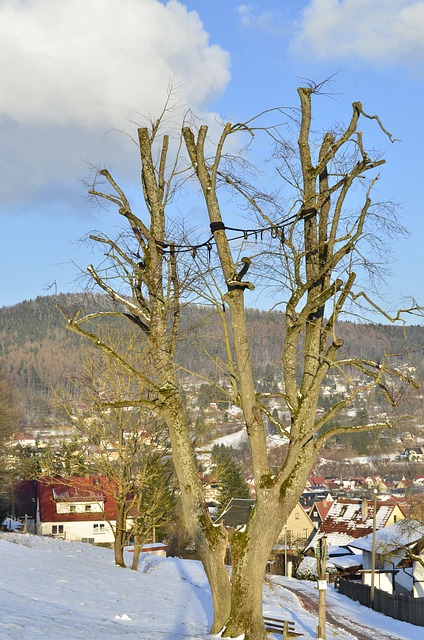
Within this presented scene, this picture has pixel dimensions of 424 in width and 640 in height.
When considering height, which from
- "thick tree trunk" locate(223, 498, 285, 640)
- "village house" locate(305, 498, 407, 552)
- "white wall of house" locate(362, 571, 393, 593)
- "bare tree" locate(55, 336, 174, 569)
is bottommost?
"white wall of house" locate(362, 571, 393, 593)

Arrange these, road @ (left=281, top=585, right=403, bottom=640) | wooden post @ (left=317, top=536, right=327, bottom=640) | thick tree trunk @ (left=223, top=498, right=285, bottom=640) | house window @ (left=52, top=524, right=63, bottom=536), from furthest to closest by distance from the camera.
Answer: house window @ (left=52, top=524, right=63, bottom=536)
road @ (left=281, top=585, right=403, bottom=640)
wooden post @ (left=317, top=536, right=327, bottom=640)
thick tree trunk @ (left=223, top=498, right=285, bottom=640)

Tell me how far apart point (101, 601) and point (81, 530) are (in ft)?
127

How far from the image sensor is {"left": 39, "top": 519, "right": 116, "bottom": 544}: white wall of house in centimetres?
5112

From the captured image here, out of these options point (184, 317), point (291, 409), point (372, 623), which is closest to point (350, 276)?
point (291, 409)

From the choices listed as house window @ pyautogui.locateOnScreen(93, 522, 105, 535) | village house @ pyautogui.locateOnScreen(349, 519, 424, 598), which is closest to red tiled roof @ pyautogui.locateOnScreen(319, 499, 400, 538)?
village house @ pyautogui.locateOnScreen(349, 519, 424, 598)

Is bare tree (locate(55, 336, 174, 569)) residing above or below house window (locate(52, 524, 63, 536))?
above

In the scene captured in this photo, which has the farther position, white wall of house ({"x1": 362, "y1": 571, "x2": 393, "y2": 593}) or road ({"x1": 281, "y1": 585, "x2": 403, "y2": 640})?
white wall of house ({"x1": 362, "y1": 571, "x2": 393, "y2": 593})

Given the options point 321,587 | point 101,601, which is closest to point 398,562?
point 321,587

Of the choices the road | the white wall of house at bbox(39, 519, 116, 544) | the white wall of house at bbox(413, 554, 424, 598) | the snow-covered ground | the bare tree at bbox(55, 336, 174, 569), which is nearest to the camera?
the snow-covered ground

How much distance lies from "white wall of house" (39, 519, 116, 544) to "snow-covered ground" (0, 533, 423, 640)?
2336 cm

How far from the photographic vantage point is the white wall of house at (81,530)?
51125 millimetres

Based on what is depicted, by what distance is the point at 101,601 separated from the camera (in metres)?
14.5

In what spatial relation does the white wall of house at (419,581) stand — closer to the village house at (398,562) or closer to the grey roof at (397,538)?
the village house at (398,562)

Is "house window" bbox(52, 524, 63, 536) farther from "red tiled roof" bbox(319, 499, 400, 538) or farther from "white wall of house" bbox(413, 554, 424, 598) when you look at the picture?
"white wall of house" bbox(413, 554, 424, 598)
